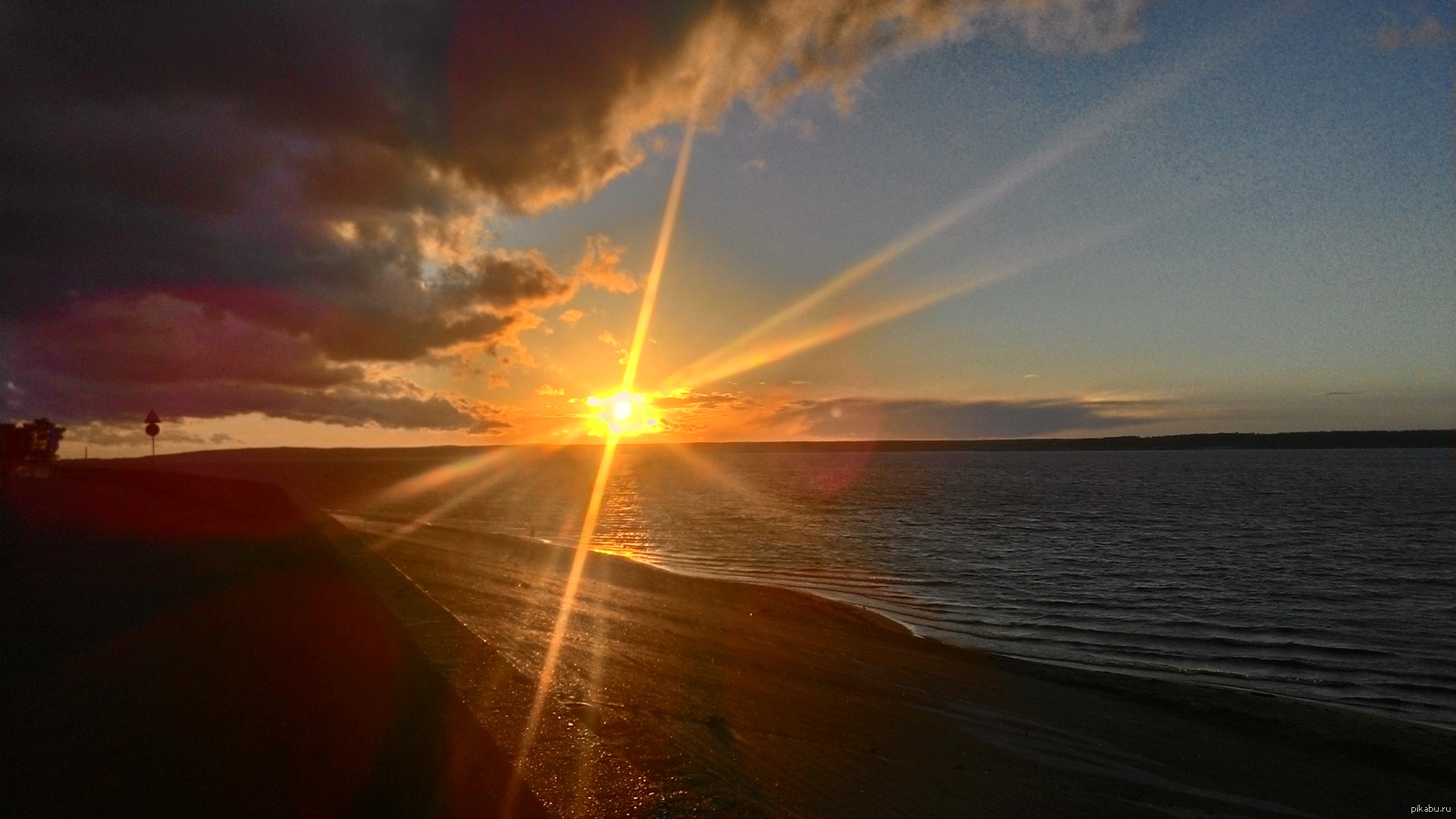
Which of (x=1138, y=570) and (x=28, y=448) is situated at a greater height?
(x=28, y=448)

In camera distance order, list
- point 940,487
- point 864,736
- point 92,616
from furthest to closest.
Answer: point 940,487
point 92,616
point 864,736

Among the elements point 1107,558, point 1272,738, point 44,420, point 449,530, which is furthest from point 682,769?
point 44,420

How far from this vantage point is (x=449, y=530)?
143 feet

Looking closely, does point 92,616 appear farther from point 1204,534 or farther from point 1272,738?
point 1204,534

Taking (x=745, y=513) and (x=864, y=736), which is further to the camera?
(x=745, y=513)

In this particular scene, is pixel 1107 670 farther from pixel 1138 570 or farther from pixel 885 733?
pixel 1138 570

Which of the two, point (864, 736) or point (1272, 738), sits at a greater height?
point (864, 736)

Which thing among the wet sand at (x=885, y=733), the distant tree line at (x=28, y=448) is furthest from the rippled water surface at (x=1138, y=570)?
the distant tree line at (x=28, y=448)

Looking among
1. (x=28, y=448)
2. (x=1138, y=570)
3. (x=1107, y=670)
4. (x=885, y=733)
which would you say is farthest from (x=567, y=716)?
(x=28, y=448)

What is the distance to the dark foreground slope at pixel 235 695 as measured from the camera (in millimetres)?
5316

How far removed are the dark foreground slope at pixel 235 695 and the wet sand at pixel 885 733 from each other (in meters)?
0.61

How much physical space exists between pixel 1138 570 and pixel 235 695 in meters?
31.1

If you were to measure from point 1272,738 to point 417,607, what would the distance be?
12603mm

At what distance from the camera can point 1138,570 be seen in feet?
102
